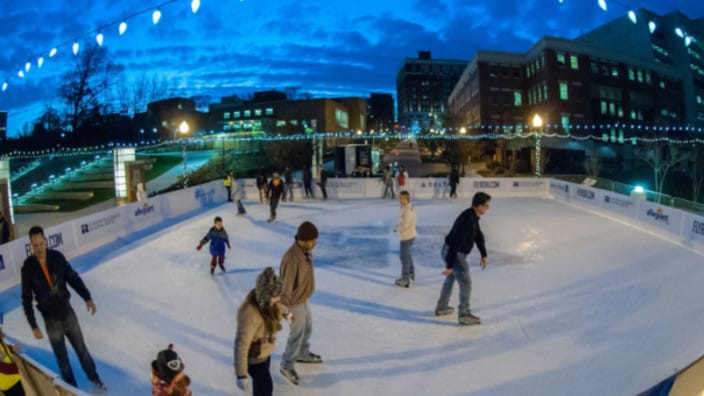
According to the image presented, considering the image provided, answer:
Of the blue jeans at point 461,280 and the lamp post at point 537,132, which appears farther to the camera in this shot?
the lamp post at point 537,132

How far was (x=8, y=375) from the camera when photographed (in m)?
3.71

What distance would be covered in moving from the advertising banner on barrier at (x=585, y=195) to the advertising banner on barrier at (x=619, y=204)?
0.50 meters

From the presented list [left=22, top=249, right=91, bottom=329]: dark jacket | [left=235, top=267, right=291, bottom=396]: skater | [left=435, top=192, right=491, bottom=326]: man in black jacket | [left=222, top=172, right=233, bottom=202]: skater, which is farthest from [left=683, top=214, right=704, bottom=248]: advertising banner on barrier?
[left=222, top=172, right=233, bottom=202]: skater

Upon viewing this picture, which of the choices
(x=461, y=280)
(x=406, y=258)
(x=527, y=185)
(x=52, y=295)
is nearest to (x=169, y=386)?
(x=52, y=295)

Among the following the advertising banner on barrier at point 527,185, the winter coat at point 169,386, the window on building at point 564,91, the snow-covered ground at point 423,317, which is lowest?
the snow-covered ground at point 423,317

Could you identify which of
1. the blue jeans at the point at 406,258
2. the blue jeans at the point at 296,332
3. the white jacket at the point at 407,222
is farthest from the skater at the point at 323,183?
the blue jeans at the point at 296,332

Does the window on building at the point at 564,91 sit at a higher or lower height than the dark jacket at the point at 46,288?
higher

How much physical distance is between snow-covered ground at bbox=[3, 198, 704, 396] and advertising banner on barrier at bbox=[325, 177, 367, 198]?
383 inches

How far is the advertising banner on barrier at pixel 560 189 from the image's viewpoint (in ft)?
67.4

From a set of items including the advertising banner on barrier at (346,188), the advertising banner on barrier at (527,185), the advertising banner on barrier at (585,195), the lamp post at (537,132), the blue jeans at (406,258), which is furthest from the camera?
the advertising banner on barrier at (527,185)

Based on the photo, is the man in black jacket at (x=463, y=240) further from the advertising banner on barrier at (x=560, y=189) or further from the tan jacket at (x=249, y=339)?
the advertising banner on barrier at (x=560, y=189)

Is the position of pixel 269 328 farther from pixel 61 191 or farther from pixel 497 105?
pixel 497 105

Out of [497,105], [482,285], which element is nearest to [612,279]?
[482,285]

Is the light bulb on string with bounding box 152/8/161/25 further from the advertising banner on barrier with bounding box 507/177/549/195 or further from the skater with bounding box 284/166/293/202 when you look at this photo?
the advertising banner on barrier with bounding box 507/177/549/195
